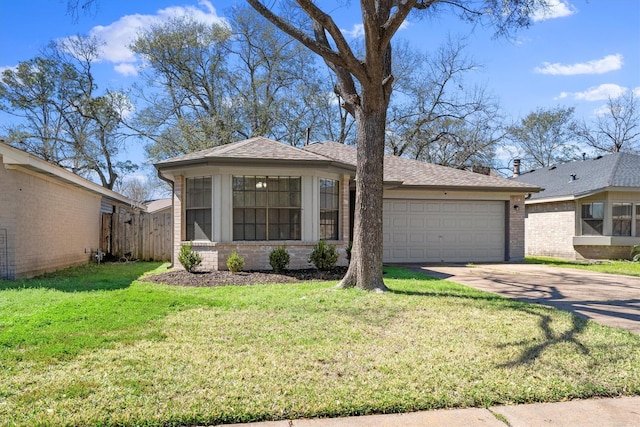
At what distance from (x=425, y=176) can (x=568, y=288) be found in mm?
6968

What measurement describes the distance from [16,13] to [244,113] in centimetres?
1291

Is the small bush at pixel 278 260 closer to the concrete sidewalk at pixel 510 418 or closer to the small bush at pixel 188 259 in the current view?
the small bush at pixel 188 259

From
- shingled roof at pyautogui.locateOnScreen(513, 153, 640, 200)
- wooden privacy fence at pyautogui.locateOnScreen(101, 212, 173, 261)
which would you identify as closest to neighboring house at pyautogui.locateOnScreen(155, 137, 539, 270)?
wooden privacy fence at pyautogui.locateOnScreen(101, 212, 173, 261)

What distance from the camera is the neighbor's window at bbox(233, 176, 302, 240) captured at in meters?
10.7

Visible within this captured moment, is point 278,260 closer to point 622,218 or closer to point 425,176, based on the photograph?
point 425,176

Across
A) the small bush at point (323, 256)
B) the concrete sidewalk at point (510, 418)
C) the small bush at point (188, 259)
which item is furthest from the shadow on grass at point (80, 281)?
the concrete sidewalk at point (510, 418)

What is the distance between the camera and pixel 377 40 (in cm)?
732

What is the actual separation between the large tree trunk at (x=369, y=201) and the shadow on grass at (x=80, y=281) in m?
4.63

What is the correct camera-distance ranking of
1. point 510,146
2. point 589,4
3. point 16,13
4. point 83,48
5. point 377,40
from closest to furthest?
point 377,40 → point 589,4 → point 16,13 → point 83,48 → point 510,146

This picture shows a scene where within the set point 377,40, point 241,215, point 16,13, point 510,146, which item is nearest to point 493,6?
point 377,40

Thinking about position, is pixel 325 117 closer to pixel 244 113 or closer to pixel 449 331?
pixel 244 113

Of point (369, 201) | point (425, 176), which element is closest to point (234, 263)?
point (369, 201)

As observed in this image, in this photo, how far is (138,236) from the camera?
50.6 feet

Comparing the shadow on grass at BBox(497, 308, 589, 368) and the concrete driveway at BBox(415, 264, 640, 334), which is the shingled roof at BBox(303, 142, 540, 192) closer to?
the concrete driveway at BBox(415, 264, 640, 334)
